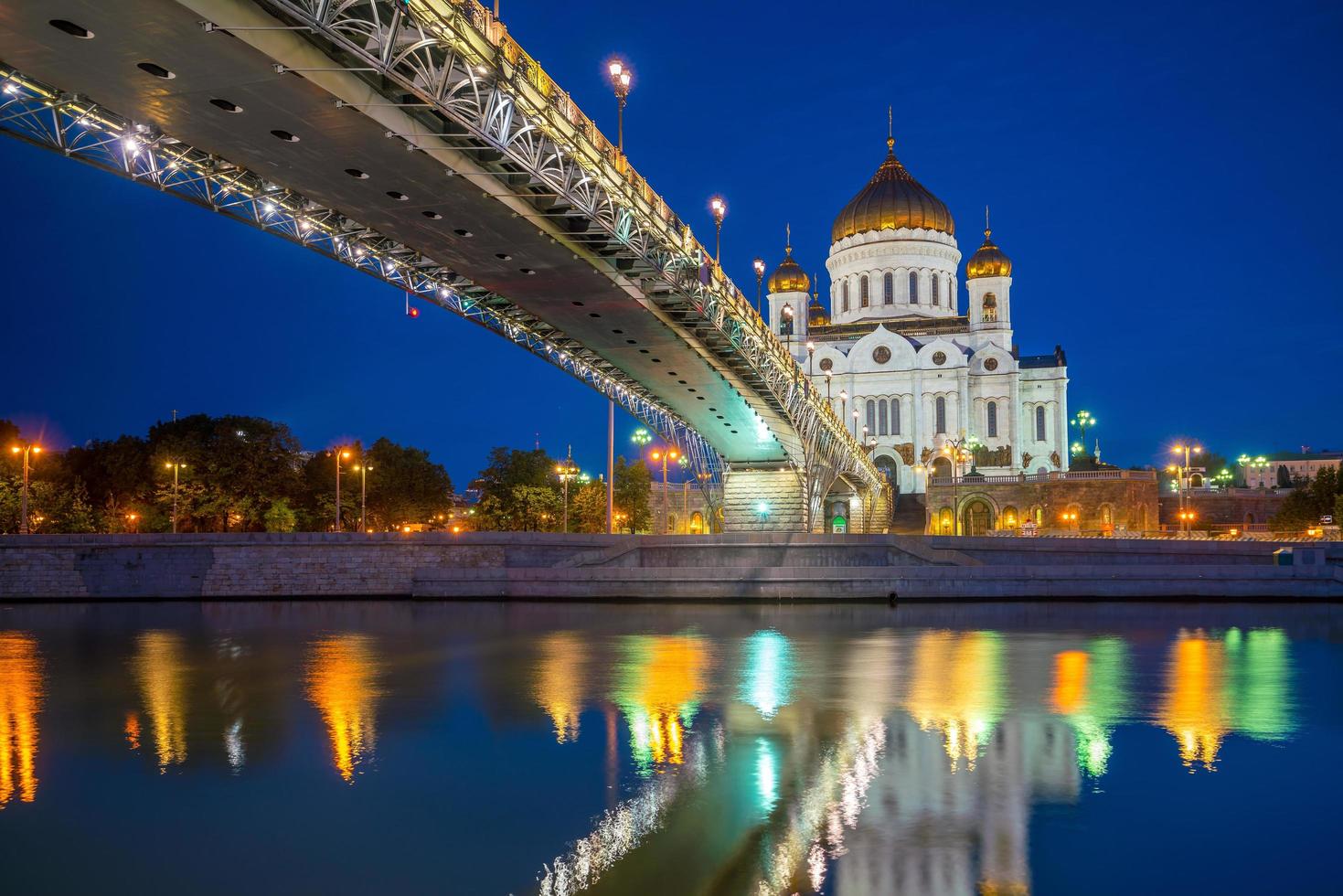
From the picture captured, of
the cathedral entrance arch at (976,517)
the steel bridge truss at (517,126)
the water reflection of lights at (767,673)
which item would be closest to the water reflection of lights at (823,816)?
the water reflection of lights at (767,673)

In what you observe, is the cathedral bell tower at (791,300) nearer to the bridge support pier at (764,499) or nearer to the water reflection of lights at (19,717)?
the bridge support pier at (764,499)

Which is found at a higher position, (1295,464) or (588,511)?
(1295,464)

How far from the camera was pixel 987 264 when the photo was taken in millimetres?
95938

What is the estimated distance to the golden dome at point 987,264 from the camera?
95812 millimetres

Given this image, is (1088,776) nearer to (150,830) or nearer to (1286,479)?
(150,830)

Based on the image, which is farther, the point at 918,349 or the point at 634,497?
the point at 918,349

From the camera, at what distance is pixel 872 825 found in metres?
10.0

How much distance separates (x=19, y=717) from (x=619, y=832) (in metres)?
10.7

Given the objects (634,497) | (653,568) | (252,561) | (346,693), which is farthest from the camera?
(634,497)

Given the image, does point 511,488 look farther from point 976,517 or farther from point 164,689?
point 164,689

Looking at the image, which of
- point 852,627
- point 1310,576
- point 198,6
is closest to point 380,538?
point 852,627

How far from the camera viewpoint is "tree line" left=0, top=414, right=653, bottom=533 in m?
55.8

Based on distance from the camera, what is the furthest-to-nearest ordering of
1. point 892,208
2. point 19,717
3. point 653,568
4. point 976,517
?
point 892,208 < point 976,517 < point 653,568 < point 19,717

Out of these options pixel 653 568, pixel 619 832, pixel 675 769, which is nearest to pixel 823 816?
pixel 619 832
